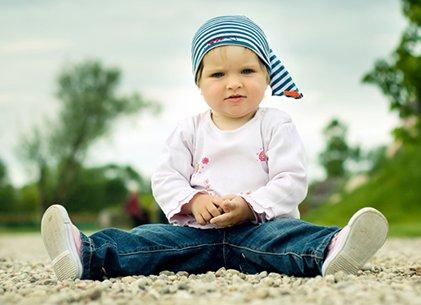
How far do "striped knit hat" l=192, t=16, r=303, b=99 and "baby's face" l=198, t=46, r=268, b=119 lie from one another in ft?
0.13

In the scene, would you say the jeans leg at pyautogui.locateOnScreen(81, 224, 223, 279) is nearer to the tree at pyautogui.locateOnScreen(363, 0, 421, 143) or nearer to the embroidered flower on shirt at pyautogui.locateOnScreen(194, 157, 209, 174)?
the embroidered flower on shirt at pyautogui.locateOnScreen(194, 157, 209, 174)

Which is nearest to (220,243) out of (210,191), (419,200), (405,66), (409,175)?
(210,191)

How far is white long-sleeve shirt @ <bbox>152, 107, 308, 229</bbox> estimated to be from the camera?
12.4 feet

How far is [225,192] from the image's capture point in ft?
12.8

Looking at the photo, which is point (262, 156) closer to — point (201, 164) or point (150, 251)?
point (201, 164)

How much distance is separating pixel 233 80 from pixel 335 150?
4085 cm

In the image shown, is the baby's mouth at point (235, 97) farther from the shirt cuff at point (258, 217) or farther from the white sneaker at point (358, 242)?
the white sneaker at point (358, 242)

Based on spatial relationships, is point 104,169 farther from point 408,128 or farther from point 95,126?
point 408,128

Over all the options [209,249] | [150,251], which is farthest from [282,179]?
[150,251]

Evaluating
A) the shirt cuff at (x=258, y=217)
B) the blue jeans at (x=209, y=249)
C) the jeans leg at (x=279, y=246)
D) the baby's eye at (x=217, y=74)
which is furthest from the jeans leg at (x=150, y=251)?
the baby's eye at (x=217, y=74)

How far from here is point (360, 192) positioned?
19938mm

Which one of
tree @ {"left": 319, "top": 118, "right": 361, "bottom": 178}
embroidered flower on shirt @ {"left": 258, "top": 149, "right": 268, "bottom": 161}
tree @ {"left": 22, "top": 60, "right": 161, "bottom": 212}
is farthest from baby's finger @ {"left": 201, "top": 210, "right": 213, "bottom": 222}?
tree @ {"left": 319, "top": 118, "right": 361, "bottom": 178}

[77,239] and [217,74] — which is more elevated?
[217,74]

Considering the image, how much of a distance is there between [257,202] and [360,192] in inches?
657
